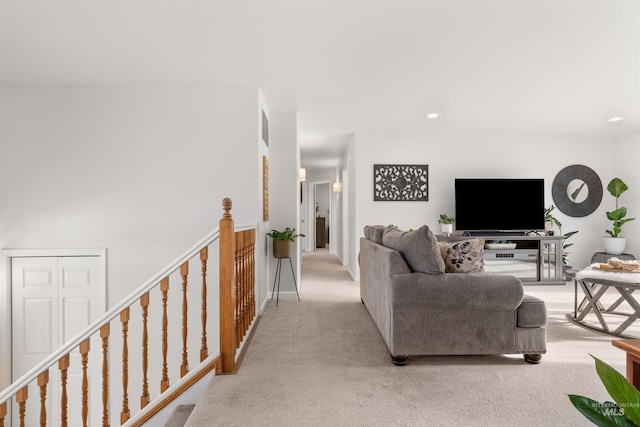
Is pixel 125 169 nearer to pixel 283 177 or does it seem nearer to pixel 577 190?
pixel 283 177

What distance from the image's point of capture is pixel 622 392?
1028mm

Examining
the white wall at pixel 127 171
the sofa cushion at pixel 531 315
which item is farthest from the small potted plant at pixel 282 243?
the sofa cushion at pixel 531 315

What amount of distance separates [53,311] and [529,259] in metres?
6.00

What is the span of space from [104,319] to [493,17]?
3106mm

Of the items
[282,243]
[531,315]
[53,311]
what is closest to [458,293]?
[531,315]

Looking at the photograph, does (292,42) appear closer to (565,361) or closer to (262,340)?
(262,340)

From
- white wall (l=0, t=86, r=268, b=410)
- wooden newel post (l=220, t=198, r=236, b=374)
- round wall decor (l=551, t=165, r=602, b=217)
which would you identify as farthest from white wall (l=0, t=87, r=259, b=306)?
round wall decor (l=551, t=165, r=602, b=217)

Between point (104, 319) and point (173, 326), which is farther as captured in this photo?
point (173, 326)

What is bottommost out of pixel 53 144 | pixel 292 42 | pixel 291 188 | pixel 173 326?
pixel 173 326

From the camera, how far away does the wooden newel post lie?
82.1 inches

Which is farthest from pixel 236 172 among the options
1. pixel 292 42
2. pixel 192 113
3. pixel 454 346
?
pixel 454 346

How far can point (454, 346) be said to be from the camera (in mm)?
2188

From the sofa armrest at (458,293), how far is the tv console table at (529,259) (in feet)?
9.06

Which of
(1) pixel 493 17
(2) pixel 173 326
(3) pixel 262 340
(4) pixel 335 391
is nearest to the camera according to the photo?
(4) pixel 335 391
